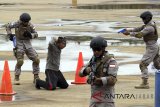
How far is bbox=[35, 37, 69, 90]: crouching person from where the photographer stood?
1252cm

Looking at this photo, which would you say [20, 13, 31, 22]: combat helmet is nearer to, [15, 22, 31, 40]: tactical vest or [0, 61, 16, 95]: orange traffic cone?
[15, 22, 31, 40]: tactical vest

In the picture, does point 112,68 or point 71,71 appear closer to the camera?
point 112,68

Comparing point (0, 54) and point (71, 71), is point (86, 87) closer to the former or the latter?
point (71, 71)

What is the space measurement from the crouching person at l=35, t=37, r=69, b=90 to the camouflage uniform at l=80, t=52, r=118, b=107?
15.6 feet

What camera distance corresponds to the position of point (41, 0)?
71.3m

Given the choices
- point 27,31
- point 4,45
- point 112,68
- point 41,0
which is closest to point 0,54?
point 4,45

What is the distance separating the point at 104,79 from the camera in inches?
295

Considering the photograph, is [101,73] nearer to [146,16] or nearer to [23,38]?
[146,16]

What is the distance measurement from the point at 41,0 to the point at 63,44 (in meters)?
59.4

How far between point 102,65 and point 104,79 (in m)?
0.21

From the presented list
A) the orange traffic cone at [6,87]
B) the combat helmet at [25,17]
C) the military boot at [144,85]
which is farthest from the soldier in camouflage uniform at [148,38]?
the orange traffic cone at [6,87]

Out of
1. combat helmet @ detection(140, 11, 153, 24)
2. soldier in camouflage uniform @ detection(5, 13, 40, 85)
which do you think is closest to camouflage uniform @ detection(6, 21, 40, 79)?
soldier in camouflage uniform @ detection(5, 13, 40, 85)

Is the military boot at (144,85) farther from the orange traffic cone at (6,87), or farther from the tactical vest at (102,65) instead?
the tactical vest at (102,65)

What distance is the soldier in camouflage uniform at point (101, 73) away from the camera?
24.6 feet
